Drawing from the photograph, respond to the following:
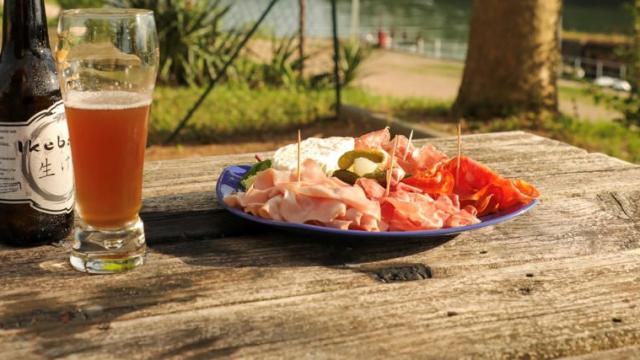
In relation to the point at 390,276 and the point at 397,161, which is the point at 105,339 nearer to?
the point at 390,276

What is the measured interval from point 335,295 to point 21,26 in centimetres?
73

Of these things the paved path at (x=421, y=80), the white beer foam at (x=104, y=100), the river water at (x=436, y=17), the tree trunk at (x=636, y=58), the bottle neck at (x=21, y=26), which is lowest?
the paved path at (x=421, y=80)

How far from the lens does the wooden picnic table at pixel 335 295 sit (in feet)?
3.69

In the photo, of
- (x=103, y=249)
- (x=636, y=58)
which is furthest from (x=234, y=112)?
(x=103, y=249)

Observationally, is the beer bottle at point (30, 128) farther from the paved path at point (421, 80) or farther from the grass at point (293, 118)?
the paved path at point (421, 80)

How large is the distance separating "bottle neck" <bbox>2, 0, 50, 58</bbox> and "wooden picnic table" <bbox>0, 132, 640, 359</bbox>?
371 millimetres

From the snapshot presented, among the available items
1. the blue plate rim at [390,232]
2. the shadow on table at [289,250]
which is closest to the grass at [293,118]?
the blue plate rim at [390,232]

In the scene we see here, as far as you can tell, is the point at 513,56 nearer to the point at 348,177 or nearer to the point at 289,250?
the point at 348,177

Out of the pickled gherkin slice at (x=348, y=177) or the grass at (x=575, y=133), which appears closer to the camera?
the pickled gherkin slice at (x=348, y=177)

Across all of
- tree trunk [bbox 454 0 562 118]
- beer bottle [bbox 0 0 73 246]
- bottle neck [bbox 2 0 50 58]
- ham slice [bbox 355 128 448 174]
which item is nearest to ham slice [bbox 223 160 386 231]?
ham slice [bbox 355 128 448 174]

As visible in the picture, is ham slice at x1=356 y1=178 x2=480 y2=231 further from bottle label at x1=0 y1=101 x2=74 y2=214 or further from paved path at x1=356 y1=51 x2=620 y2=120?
paved path at x1=356 y1=51 x2=620 y2=120

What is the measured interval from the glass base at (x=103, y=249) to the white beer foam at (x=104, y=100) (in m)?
0.21

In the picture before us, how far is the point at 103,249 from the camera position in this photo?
1359 millimetres

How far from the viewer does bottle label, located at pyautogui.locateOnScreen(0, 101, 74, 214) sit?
1372mm
